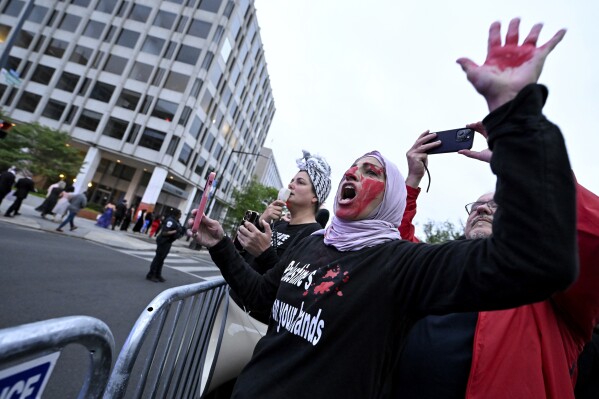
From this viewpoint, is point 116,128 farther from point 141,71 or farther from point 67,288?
point 67,288

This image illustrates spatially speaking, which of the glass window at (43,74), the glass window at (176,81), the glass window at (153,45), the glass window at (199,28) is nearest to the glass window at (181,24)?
the glass window at (199,28)

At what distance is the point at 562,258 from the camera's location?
752 mm

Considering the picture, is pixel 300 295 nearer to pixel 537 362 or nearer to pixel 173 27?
pixel 537 362

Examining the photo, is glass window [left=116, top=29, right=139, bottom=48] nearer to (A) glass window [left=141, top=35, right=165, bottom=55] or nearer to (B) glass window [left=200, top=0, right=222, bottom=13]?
(A) glass window [left=141, top=35, right=165, bottom=55]

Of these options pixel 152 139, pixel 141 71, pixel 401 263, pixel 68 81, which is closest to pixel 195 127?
pixel 152 139

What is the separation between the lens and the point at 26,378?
0.78m

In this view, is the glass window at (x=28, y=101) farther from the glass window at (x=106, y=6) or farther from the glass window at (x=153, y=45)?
the glass window at (x=153, y=45)

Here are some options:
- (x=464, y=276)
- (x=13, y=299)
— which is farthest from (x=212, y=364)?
(x=13, y=299)

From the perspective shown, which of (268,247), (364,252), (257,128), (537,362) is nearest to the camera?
(537,362)

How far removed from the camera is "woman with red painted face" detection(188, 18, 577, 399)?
787 mm

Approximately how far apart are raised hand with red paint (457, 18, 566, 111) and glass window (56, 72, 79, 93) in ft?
118

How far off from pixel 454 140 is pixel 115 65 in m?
34.2

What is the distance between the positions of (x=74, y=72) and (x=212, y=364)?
3524 cm

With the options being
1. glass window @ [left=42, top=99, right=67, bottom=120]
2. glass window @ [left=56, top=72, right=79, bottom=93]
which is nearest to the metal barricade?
glass window @ [left=42, top=99, right=67, bottom=120]
